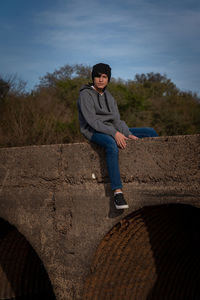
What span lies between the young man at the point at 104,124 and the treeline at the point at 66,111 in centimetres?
490

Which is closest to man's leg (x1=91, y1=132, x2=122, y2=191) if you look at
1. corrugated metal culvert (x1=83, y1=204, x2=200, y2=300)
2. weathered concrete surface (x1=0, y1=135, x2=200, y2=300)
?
weathered concrete surface (x1=0, y1=135, x2=200, y2=300)

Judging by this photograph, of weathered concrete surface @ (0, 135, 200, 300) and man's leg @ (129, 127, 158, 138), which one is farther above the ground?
man's leg @ (129, 127, 158, 138)

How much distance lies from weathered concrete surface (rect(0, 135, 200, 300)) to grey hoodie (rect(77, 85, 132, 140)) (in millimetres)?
214

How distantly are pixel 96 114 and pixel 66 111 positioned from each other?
824 cm

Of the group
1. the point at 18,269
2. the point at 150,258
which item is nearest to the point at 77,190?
the point at 150,258

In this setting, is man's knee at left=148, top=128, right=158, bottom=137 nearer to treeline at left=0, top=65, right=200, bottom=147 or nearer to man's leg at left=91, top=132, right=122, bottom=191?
man's leg at left=91, top=132, right=122, bottom=191

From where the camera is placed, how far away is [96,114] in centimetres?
315

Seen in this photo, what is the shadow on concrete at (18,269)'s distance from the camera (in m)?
5.25

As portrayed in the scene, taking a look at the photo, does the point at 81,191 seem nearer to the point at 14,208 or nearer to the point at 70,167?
the point at 70,167

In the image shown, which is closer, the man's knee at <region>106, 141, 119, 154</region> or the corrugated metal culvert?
the man's knee at <region>106, 141, 119, 154</region>

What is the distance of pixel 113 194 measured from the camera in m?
3.03

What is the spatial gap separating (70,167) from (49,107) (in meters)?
7.52

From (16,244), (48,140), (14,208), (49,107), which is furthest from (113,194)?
(49,107)

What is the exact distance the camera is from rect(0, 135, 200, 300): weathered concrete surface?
2.74 metres
